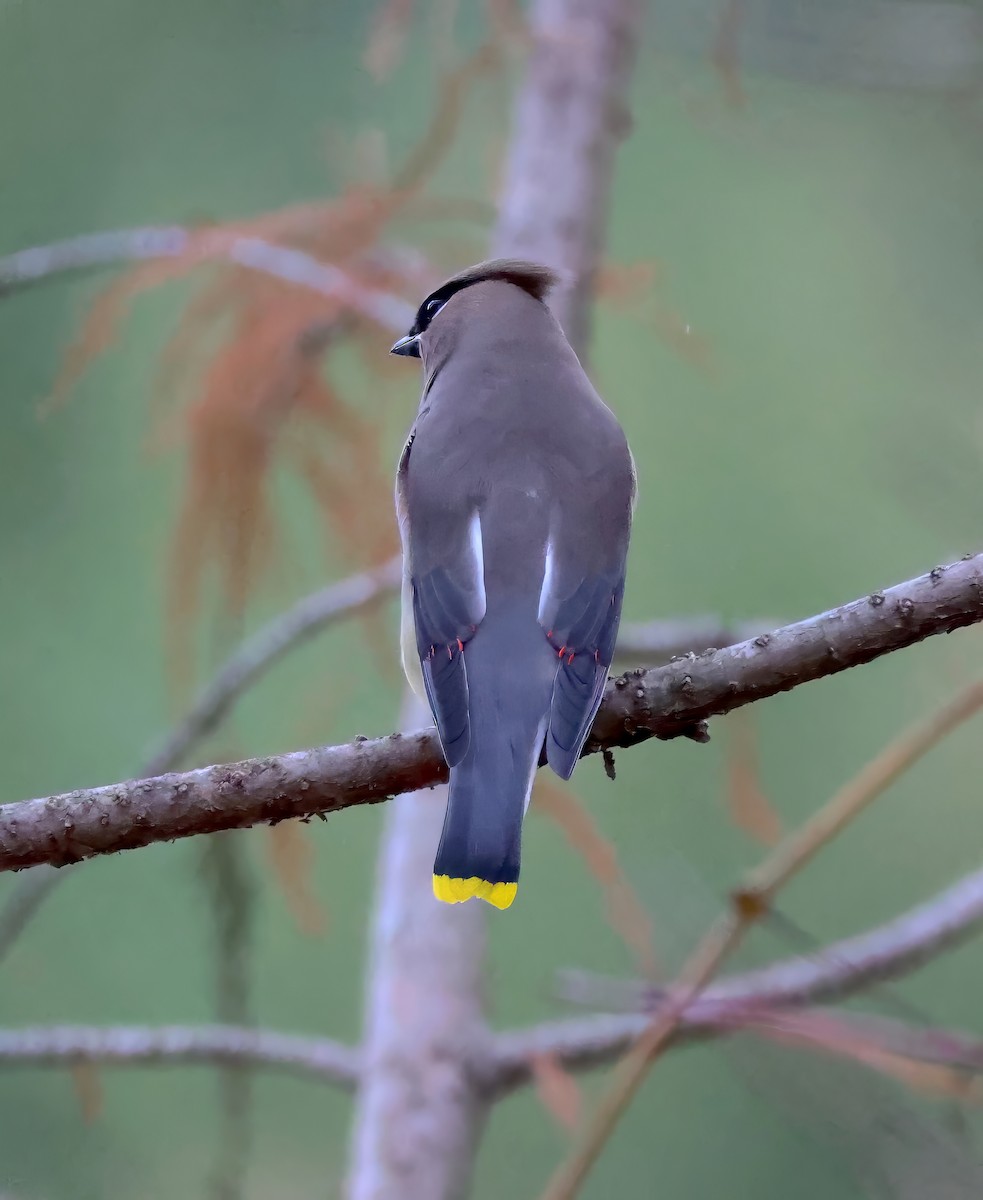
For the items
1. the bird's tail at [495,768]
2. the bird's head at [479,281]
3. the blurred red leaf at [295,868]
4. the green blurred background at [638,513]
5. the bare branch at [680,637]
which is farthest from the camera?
the green blurred background at [638,513]

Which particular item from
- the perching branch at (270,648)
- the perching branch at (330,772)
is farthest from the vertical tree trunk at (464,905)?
the perching branch at (330,772)

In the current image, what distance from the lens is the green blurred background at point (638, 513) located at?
2420 millimetres

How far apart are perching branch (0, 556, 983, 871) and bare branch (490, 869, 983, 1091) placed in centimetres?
32

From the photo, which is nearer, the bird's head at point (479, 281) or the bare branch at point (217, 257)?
the bird's head at point (479, 281)

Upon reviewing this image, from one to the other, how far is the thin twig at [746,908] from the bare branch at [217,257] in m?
0.93

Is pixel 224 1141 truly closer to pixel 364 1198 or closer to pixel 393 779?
pixel 364 1198

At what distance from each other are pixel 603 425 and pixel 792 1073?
594 mm

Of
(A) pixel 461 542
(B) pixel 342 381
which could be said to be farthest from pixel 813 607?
(A) pixel 461 542

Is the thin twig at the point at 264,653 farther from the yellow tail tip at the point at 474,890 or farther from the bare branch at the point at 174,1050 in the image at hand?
the yellow tail tip at the point at 474,890

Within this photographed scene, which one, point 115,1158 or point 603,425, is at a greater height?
point 603,425

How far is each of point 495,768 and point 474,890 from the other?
0.31 feet

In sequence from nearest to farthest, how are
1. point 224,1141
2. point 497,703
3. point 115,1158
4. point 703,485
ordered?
1. point 497,703
2. point 224,1141
3. point 115,1158
4. point 703,485

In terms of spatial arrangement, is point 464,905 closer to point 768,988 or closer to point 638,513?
point 768,988

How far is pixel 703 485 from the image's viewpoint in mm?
3189
